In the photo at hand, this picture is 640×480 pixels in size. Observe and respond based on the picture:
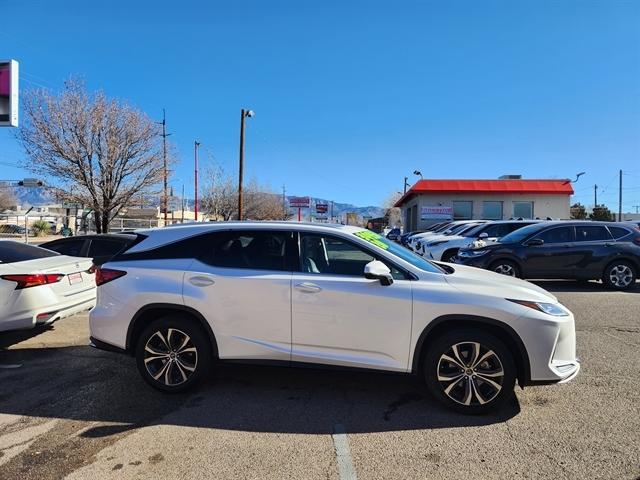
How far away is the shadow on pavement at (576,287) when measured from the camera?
427 inches

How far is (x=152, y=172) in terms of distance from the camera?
19.1 m

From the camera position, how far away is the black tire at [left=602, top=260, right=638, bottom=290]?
430 inches

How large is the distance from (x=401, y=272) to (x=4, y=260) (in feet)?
17.3

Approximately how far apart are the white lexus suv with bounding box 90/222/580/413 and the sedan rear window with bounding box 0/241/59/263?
243cm

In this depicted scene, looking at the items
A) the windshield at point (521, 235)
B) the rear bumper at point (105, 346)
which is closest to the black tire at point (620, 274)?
the windshield at point (521, 235)

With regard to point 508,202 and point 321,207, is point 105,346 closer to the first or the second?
point 508,202

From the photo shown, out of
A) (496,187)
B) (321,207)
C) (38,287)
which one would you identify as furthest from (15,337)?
(321,207)

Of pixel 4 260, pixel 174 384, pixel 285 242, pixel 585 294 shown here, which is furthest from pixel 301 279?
pixel 585 294

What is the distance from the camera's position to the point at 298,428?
151 inches

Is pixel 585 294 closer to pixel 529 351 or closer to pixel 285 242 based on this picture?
pixel 529 351

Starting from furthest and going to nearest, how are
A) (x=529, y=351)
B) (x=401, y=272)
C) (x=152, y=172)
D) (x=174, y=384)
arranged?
1. (x=152, y=172)
2. (x=174, y=384)
3. (x=401, y=272)
4. (x=529, y=351)

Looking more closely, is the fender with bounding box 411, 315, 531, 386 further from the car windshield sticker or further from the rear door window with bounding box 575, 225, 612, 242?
the rear door window with bounding box 575, 225, 612, 242

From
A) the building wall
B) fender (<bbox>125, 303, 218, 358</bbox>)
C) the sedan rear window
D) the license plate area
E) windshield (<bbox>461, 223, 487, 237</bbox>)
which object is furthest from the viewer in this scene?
the building wall

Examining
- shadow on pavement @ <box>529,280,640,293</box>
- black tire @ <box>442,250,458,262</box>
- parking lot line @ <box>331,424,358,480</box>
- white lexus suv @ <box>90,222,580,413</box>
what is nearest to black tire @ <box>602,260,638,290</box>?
shadow on pavement @ <box>529,280,640,293</box>
